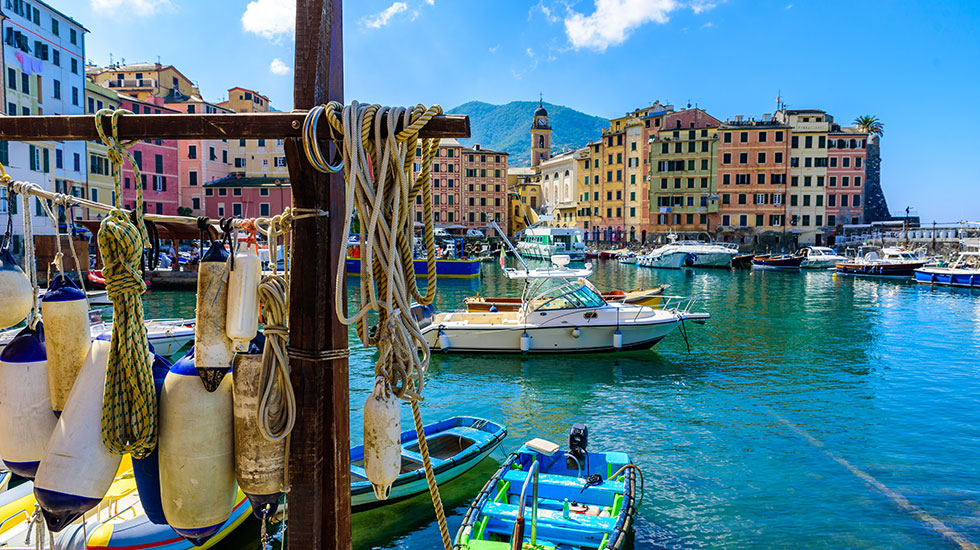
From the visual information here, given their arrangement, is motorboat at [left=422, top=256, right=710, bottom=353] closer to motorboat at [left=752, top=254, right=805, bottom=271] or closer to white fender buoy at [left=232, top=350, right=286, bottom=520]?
white fender buoy at [left=232, top=350, right=286, bottom=520]

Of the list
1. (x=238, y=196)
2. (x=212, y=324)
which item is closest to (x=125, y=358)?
(x=212, y=324)

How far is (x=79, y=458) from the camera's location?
2.52 metres

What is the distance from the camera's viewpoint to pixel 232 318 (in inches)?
103

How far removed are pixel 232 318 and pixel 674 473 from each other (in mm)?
9419

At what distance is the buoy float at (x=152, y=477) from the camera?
2699 mm

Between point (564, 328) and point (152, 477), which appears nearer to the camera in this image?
point (152, 477)

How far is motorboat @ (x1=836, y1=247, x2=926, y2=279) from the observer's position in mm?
49156

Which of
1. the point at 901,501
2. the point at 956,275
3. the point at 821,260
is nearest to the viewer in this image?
the point at 901,501

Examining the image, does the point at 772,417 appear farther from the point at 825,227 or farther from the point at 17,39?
the point at 825,227

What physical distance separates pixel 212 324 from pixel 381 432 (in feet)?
2.65

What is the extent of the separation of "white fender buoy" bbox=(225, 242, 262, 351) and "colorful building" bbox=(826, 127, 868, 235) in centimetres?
7957

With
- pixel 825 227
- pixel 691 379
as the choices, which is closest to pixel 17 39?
pixel 691 379

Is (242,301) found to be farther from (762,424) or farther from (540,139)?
(540,139)

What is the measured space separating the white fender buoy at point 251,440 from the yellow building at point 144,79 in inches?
2731
